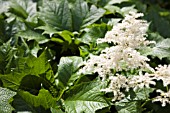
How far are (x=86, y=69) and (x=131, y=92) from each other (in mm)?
237

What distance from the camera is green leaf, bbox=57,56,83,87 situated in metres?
1.81

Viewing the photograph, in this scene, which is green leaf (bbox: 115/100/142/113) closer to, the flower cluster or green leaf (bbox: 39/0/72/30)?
the flower cluster

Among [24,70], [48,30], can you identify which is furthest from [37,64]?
[48,30]

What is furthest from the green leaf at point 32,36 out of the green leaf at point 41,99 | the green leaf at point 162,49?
the green leaf at point 162,49

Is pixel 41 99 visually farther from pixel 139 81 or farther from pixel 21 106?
pixel 139 81

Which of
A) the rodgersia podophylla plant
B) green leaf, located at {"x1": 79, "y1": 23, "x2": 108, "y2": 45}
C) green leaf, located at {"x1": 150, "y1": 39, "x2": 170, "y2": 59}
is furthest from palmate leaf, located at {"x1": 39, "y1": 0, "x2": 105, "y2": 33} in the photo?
the rodgersia podophylla plant

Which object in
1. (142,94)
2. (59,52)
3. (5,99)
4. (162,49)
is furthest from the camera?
(59,52)

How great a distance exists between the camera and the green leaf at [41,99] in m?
1.62

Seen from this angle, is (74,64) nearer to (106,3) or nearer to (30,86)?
(30,86)

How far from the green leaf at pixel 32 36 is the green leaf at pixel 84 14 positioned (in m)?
0.21

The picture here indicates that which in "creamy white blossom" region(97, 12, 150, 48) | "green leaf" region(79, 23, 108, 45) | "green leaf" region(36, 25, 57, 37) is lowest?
"green leaf" region(79, 23, 108, 45)

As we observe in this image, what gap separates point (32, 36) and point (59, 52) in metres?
0.18

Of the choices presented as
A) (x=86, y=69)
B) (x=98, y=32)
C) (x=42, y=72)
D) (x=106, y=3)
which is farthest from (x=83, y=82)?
(x=106, y=3)

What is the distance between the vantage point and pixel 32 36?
6.81ft
